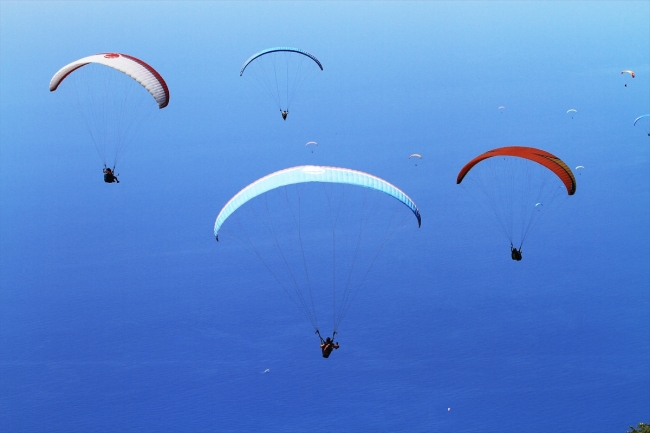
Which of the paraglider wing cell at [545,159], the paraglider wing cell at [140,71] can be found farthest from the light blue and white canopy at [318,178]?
the paraglider wing cell at [140,71]

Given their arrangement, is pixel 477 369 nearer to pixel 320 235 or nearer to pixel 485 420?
pixel 485 420

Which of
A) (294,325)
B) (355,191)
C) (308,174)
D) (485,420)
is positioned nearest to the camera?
(308,174)

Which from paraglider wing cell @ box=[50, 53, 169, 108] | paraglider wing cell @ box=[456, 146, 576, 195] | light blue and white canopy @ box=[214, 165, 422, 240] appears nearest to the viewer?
light blue and white canopy @ box=[214, 165, 422, 240]

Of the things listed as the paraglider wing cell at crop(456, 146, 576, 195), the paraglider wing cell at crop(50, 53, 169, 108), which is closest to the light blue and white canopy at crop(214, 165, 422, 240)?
the paraglider wing cell at crop(456, 146, 576, 195)

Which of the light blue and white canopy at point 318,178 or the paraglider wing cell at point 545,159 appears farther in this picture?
the paraglider wing cell at point 545,159

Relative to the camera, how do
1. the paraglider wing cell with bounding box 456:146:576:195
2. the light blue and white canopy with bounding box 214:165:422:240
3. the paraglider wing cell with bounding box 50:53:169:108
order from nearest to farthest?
the light blue and white canopy with bounding box 214:165:422:240
the paraglider wing cell with bounding box 456:146:576:195
the paraglider wing cell with bounding box 50:53:169:108

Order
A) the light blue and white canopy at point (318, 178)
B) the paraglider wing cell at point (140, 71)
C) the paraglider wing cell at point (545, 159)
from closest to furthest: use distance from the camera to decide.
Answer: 1. the light blue and white canopy at point (318, 178)
2. the paraglider wing cell at point (545, 159)
3. the paraglider wing cell at point (140, 71)

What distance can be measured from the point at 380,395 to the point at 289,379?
4.68 meters

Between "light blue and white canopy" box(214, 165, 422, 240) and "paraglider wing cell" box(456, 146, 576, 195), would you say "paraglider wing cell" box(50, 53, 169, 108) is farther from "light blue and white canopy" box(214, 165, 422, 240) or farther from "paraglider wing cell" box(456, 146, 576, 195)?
"paraglider wing cell" box(456, 146, 576, 195)

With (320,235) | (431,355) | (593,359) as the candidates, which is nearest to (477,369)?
(431,355)

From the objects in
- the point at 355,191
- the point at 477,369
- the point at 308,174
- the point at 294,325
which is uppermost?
the point at 355,191

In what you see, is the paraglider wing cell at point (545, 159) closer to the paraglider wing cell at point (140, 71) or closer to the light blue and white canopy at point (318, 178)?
the light blue and white canopy at point (318, 178)

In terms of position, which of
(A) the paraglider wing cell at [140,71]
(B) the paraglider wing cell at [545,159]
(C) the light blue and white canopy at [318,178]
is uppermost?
(A) the paraglider wing cell at [140,71]

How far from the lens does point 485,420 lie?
38875mm
